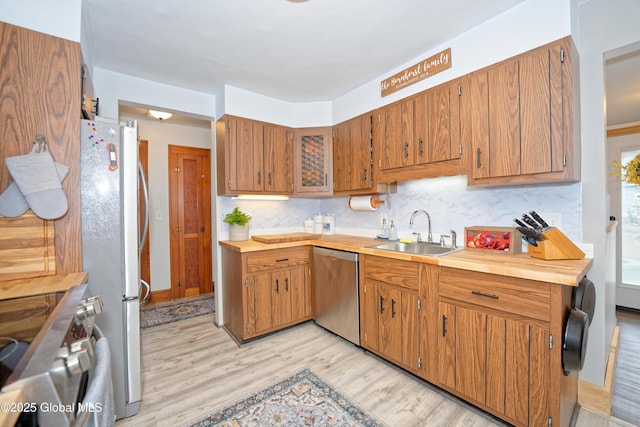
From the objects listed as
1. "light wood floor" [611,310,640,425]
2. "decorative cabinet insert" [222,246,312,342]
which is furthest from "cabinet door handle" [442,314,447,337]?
"decorative cabinet insert" [222,246,312,342]

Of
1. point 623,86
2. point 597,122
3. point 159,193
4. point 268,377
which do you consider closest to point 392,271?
point 268,377

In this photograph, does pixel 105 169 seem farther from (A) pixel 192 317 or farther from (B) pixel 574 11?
(B) pixel 574 11

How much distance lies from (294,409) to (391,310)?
968 millimetres

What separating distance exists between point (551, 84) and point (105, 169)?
2758 millimetres

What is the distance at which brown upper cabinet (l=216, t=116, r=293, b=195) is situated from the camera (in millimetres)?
2768

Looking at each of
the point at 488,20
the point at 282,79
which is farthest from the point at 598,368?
the point at 282,79

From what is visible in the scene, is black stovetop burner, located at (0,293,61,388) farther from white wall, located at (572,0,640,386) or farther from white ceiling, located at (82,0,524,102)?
white wall, located at (572,0,640,386)

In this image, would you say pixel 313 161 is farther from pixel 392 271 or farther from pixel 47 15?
pixel 47 15

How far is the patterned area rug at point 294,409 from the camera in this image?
5.28ft

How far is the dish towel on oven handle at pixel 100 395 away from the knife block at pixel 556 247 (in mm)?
2119

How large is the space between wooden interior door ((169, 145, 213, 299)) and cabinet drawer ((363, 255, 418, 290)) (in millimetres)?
2917

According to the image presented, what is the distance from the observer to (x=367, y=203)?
2.95 m

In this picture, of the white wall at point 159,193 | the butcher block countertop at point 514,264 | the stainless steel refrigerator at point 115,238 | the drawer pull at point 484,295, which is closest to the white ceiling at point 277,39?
the stainless steel refrigerator at point 115,238

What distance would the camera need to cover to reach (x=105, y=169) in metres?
1.64
